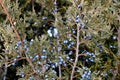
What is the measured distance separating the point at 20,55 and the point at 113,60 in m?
0.86

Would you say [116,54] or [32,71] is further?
[116,54]

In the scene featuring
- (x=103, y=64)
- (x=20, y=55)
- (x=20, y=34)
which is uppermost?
(x=20, y=34)

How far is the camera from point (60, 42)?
6.87ft

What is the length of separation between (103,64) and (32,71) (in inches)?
25.1

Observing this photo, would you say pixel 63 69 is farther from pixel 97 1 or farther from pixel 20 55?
pixel 97 1

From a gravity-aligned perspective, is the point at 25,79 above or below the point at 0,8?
below

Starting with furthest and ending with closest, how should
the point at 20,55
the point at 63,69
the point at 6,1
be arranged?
the point at 63,69 < the point at 20,55 < the point at 6,1

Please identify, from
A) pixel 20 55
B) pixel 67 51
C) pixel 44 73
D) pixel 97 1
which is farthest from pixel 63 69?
pixel 97 1

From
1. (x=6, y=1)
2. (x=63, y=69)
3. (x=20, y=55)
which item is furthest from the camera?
(x=63, y=69)

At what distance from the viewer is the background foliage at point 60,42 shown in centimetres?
178

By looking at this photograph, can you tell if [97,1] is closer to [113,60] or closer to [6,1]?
[6,1]

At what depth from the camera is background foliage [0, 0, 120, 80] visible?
178 centimetres

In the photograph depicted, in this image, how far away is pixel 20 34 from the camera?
6.15ft

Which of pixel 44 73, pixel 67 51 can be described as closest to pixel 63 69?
pixel 67 51
